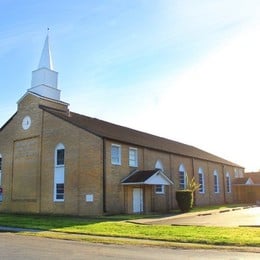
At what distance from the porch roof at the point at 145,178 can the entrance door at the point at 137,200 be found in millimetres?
1201

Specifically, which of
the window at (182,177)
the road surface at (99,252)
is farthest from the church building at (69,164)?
the road surface at (99,252)

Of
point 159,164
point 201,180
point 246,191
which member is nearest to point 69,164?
point 159,164

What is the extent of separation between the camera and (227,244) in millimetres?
14336

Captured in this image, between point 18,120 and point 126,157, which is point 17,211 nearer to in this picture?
point 18,120

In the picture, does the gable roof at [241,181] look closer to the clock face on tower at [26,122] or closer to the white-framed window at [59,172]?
the white-framed window at [59,172]

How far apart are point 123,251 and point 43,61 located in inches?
1099

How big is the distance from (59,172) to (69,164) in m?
1.44

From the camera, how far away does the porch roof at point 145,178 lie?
31950 millimetres

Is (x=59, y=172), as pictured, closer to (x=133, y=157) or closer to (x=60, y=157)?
(x=60, y=157)

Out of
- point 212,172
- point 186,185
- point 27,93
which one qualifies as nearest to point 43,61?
point 27,93

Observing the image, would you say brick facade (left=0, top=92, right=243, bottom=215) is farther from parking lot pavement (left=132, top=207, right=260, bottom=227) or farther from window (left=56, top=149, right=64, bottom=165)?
parking lot pavement (left=132, top=207, right=260, bottom=227)

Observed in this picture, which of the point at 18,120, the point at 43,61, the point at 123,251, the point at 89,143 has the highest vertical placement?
the point at 43,61

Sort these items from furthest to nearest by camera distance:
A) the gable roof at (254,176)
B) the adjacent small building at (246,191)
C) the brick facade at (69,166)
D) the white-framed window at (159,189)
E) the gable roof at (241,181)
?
the gable roof at (254,176) < the adjacent small building at (246,191) < the gable roof at (241,181) < the white-framed window at (159,189) < the brick facade at (69,166)

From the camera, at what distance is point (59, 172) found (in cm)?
3341
